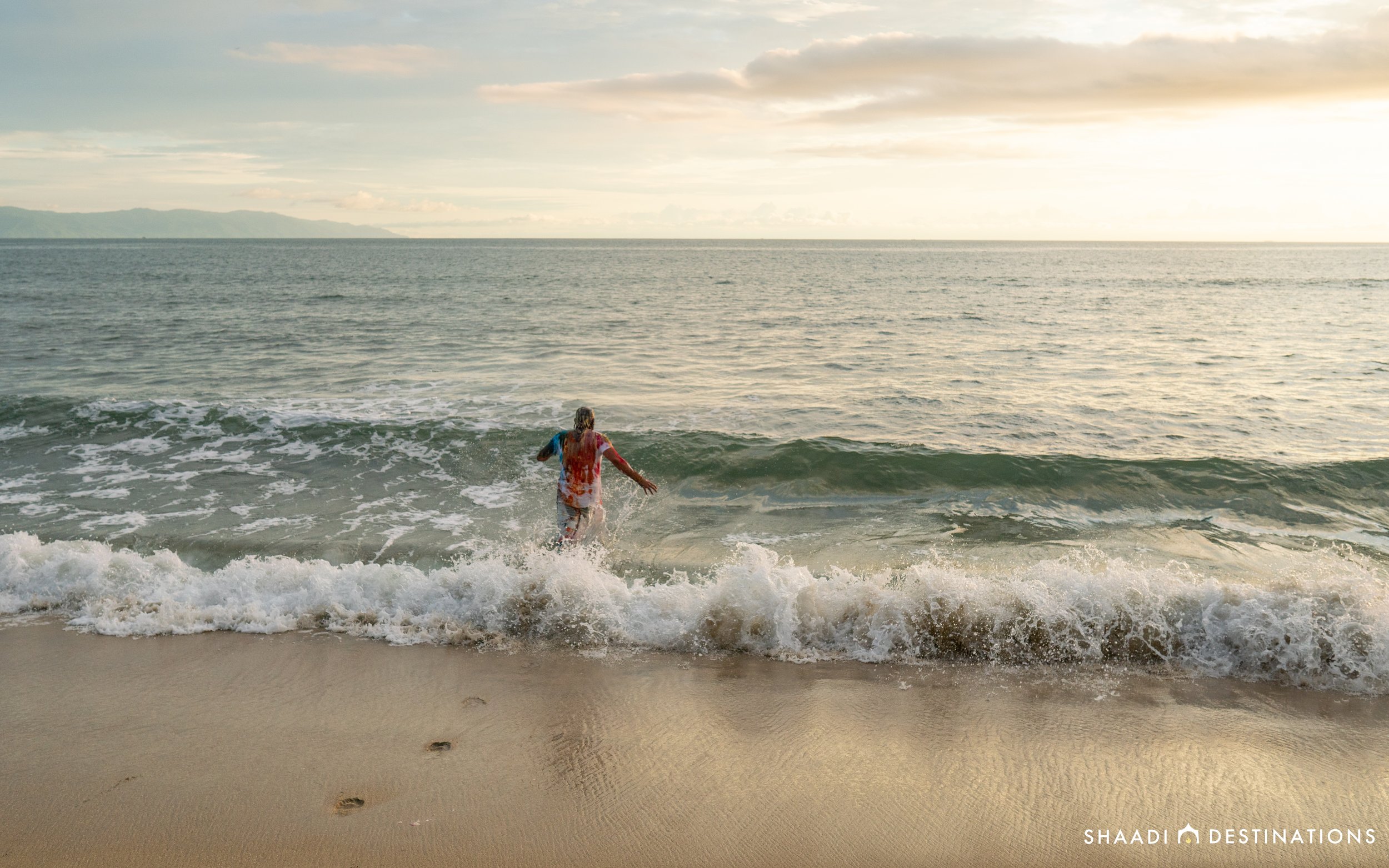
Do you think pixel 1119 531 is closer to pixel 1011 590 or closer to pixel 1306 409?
pixel 1011 590

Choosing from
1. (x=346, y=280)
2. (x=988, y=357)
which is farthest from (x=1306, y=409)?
(x=346, y=280)

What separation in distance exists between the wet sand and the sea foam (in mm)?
308

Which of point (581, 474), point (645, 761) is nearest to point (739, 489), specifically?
point (581, 474)

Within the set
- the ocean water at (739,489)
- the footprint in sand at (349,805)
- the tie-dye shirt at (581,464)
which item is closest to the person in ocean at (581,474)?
the tie-dye shirt at (581,464)

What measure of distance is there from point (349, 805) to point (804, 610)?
3554 millimetres

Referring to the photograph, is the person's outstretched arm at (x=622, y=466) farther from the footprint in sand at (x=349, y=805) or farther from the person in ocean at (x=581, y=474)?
the footprint in sand at (x=349, y=805)

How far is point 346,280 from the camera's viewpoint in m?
52.6

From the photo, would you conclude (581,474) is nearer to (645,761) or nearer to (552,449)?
(552,449)

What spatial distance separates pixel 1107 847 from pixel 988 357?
713 inches

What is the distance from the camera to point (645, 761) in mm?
4512

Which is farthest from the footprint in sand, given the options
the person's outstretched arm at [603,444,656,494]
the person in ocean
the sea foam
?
the person's outstretched arm at [603,444,656,494]

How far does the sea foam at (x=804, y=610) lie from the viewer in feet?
19.5

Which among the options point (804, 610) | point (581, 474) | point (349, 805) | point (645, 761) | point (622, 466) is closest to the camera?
point (349, 805)

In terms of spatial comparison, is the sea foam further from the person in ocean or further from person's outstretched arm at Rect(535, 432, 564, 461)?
person's outstretched arm at Rect(535, 432, 564, 461)
